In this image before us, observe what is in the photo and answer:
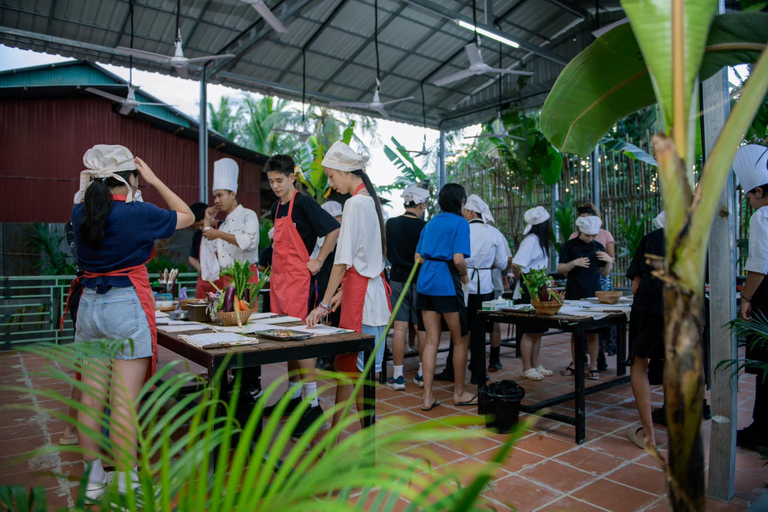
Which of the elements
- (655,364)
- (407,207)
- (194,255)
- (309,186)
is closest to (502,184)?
(309,186)

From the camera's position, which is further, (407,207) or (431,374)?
(407,207)

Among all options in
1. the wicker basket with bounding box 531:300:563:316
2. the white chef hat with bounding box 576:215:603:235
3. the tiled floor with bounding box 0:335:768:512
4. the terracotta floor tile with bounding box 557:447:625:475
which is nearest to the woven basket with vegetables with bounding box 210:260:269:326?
the tiled floor with bounding box 0:335:768:512

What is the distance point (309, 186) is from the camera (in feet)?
30.9

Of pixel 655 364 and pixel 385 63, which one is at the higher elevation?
pixel 385 63

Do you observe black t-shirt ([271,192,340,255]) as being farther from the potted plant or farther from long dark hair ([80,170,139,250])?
the potted plant

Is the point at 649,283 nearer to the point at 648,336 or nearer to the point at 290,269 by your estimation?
the point at 648,336

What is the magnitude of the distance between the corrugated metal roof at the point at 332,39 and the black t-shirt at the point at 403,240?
5145 millimetres

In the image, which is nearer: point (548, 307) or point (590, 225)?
point (548, 307)

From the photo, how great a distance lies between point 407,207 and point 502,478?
9.14 ft

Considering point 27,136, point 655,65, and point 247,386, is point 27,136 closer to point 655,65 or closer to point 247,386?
point 247,386

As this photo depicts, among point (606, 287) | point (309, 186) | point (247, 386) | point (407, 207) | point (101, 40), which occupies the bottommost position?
point (247, 386)

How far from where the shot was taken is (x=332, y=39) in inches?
401

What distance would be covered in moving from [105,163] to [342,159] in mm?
1261

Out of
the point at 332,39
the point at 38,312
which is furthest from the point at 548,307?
the point at 332,39
